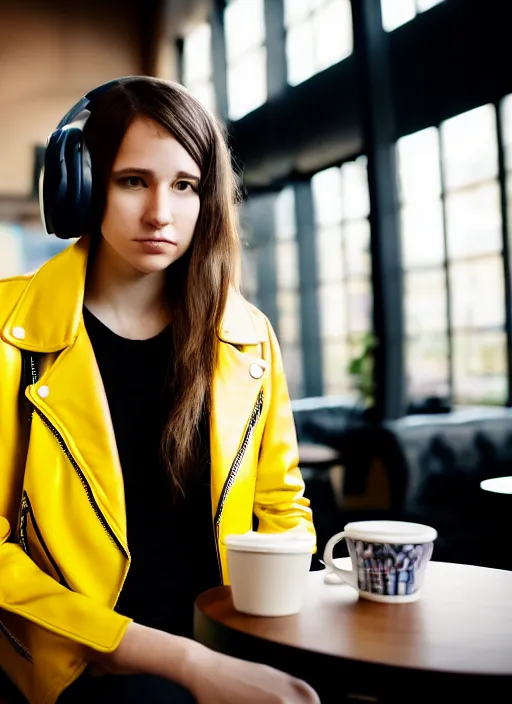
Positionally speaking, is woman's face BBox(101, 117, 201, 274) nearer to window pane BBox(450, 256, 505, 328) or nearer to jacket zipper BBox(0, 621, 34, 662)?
jacket zipper BBox(0, 621, 34, 662)

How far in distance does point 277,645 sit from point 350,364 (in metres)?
2.92

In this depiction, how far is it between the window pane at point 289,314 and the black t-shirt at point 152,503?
2526 millimetres

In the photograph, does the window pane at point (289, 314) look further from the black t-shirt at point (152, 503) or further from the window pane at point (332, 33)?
the black t-shirt at point (152, 503)

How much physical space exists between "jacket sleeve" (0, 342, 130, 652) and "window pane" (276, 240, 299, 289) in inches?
110

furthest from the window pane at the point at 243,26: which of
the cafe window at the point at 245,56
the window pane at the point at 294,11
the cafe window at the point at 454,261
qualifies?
the cafe window at the point at 454,261

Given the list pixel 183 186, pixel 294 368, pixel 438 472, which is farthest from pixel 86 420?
pixel 294 368

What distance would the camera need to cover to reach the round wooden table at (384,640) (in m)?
0.84

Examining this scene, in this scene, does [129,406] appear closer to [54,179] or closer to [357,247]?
[54,179]

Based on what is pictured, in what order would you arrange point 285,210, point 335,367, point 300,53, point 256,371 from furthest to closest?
point 285,210 → point 335,367 → point 300,53 → point 256,371

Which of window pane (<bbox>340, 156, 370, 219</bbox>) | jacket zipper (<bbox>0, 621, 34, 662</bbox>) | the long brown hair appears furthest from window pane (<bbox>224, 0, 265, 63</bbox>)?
jacket zipper (<bbox>0, 621, 34, 662</bbox>)

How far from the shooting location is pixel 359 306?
12.7 ft

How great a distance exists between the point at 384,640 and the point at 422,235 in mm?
3053

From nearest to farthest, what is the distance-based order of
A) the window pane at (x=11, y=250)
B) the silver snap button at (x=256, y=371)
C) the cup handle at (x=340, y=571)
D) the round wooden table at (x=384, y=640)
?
the round wooden table at (x=384, y=640) → the cup handle at (x=340, y=571) → the silver snap button at (x=256, y=371) → the window pane at (x=11, y=250)

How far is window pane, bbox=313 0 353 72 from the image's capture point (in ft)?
11.7
